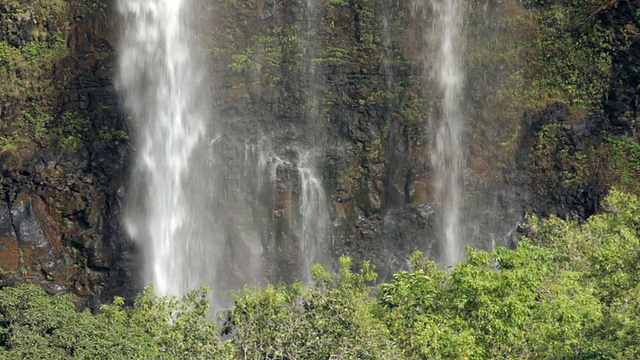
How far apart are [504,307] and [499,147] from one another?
70.6 feet

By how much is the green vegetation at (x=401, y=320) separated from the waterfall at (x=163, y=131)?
14.4 m

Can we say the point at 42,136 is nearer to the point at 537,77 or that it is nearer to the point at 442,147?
the point at 442,147

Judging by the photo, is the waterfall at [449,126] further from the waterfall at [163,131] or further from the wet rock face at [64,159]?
the wet rock face at [64,159]

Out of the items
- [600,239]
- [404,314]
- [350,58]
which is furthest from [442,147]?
[404,314]

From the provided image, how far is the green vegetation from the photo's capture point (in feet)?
88.6

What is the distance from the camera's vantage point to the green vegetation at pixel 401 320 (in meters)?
27.0

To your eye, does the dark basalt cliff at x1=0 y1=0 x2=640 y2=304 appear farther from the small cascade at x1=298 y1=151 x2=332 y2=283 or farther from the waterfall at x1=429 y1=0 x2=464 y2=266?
the waterfall at x1=429 y1=0 x2=464 y2=266

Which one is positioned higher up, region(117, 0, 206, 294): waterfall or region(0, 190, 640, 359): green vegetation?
region(117, 0, 206, 294): waterfall

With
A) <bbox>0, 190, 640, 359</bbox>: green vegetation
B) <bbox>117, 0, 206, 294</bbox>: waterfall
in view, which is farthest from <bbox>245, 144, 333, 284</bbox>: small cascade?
<bbox>0, 190, 640, 359</bbox>: green vegetation

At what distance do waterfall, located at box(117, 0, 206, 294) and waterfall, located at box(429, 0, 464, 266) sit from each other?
1107 centimetres

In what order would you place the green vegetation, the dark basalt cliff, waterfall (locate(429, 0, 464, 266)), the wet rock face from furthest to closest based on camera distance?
waterfall (locate(429, 0, 464, 266)) < the dark basalt cliff < the wet rock face < the green vegetation

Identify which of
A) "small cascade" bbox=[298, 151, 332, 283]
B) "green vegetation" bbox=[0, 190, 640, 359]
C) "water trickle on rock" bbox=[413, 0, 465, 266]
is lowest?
"green vegetation" bbox=[0, 190, 640, 359]

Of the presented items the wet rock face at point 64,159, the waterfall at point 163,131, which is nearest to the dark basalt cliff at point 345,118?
the wet rock face at point 64,159

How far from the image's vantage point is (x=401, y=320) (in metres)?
31.3
